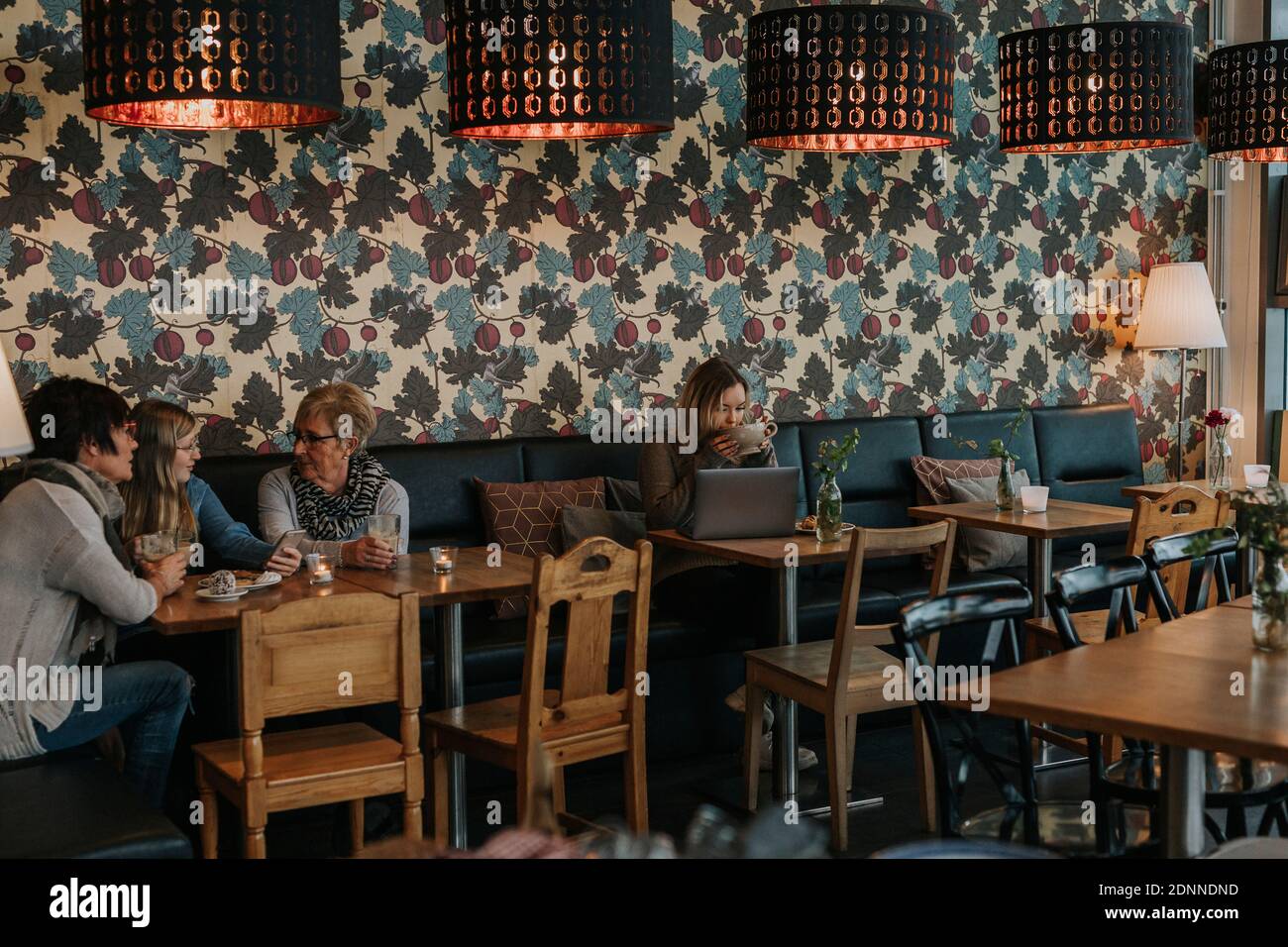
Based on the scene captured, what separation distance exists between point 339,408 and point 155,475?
0.61 metres

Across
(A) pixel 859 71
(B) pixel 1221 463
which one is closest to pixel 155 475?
(A) pixel 859 71

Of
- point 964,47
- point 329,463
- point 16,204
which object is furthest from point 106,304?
point 964,47

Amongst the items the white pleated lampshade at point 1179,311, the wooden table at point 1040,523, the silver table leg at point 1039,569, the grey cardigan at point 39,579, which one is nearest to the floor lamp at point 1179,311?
the white pleated lampshade at point 1179,311

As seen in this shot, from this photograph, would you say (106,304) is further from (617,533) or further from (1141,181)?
(1141,181)

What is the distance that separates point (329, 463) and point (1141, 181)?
14.9 feet

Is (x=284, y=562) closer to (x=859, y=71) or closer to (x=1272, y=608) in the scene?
(x=859, y=71)

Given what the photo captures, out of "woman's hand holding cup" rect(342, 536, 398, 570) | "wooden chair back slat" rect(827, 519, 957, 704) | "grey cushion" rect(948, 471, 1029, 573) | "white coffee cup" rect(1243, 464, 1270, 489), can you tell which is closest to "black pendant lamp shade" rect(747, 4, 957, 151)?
"wooden chair back slat" rect(827, 519, 957, 704)

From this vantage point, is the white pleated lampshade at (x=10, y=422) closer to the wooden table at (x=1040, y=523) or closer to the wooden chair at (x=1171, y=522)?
the wooden chair at (x=1171, y=522)

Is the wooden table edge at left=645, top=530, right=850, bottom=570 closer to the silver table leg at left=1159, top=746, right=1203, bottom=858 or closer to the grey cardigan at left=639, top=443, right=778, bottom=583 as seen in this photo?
the grey cardigan at left=639, top=443, right=778, bottom=583

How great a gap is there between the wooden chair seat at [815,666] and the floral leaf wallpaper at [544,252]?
1.57 m

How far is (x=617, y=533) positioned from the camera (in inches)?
195

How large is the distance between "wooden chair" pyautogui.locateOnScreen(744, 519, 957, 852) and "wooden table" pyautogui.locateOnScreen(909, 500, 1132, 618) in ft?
2.37

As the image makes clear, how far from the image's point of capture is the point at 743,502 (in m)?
4.41

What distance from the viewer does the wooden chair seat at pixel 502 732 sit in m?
3.43
